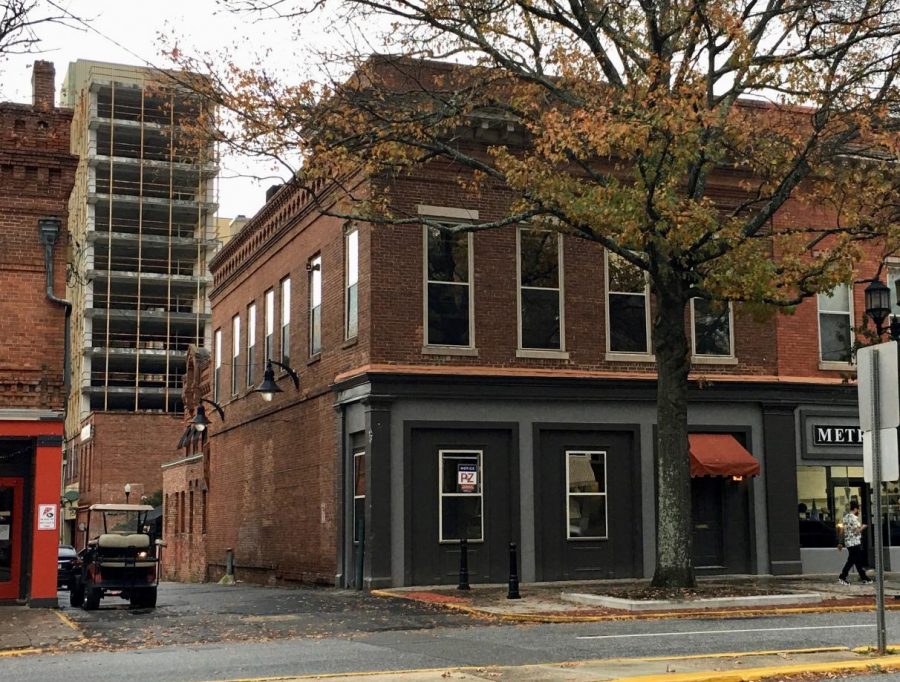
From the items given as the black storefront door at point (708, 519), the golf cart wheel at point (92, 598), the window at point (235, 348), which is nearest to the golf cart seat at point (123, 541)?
the golf cart wheel at point (92, 598)

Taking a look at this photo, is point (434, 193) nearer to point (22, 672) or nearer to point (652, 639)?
point (652, 639)

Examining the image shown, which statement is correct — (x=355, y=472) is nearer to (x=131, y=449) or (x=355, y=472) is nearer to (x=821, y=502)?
(x=821, y=502)

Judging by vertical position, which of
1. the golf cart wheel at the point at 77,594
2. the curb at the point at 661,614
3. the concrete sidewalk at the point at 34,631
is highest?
the curb at the point at 661,614

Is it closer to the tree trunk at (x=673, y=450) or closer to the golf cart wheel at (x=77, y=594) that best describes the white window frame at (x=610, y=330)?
the tree trunk at (x=673, y=450)

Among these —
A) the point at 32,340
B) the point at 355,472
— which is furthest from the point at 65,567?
the point at 32,340

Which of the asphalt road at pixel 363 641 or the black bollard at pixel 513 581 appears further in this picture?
the black bollard at pixel 513 581

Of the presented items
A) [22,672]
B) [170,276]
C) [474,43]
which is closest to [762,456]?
[474,43]

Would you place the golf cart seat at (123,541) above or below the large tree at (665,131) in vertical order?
below

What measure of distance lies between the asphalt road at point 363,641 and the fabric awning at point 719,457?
7643 millimetres

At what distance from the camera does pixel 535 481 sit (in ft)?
80.7

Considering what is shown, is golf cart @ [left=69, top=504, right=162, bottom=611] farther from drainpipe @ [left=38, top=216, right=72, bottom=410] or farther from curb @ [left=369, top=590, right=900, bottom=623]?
curb @ [left=369, top=590, right=900, bottom=623]

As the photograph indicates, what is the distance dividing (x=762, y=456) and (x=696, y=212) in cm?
1038

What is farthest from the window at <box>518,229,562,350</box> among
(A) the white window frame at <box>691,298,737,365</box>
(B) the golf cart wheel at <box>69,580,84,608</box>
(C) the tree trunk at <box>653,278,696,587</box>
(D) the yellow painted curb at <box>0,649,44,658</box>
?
(D) the yellow painted curb at <box>0,649,44,658</box>

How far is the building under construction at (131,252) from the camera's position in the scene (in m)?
91.9
